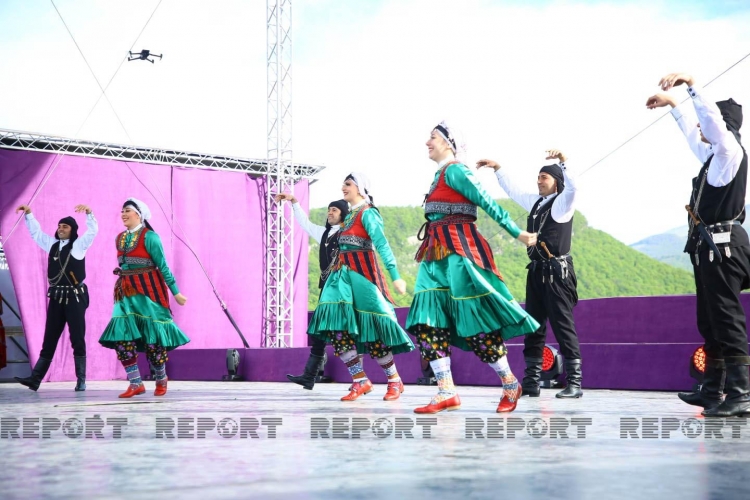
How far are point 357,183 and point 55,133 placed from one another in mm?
6923

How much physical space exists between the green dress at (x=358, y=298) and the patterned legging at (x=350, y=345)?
60 millimetres

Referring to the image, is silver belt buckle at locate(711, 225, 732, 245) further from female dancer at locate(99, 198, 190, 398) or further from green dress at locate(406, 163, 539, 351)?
female dancer at locate(99, 198, 190, 398)

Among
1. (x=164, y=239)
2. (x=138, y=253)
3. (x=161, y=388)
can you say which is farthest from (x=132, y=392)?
(x=164, y=239)

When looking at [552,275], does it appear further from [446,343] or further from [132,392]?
[132,392]

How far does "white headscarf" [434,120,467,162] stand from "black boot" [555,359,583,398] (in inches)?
71.5

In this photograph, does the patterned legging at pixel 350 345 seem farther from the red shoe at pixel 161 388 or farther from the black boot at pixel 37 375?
the black boot at pixel 37 375

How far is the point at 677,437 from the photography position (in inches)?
110

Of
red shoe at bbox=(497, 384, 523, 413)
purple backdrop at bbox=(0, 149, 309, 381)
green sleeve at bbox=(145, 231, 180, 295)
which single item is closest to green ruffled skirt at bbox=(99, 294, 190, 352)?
green sleeve at bbox=(145, 231, 180, 295)

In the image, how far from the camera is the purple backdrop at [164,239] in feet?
35.1

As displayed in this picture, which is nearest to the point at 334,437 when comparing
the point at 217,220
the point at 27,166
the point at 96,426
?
the point at 96,426

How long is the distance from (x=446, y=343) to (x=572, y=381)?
1633 mm

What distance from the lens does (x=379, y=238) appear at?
504 cm

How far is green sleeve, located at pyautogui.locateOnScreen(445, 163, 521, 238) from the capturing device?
386 centimetres

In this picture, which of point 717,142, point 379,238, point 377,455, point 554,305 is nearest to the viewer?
point 377,455
